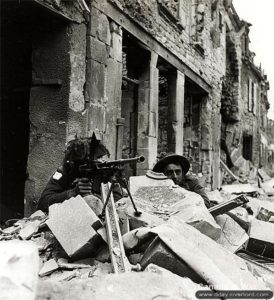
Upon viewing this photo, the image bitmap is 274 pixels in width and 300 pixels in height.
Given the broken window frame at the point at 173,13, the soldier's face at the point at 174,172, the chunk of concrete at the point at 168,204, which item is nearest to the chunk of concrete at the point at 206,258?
the chunk of concrete at the point at 168,204

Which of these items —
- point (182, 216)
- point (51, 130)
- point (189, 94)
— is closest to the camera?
point (182, 216)

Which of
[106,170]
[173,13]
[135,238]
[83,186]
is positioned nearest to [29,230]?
[83,186]

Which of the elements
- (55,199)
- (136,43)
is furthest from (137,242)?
(136,43)

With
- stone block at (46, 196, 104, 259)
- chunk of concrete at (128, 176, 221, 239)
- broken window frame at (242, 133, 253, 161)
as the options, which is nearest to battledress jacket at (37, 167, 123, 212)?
chunk of concrete at (128, 176, 221, 239)

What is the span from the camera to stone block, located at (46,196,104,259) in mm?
3008

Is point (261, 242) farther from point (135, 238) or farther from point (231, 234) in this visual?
point (135, 238)

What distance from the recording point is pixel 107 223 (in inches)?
124

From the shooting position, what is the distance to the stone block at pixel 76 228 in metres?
3.01

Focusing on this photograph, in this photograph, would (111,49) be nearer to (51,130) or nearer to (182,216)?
(51,130)

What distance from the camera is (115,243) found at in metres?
3.03

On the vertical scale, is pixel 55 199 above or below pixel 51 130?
below

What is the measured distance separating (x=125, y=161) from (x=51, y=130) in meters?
1.70

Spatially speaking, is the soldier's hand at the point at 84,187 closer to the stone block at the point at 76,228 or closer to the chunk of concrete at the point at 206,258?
the stone block at the point at 76,228

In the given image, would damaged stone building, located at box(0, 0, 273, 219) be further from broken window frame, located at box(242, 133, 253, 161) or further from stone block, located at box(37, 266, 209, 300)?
broken window frame, located at box(242, 133, 253, 161)
